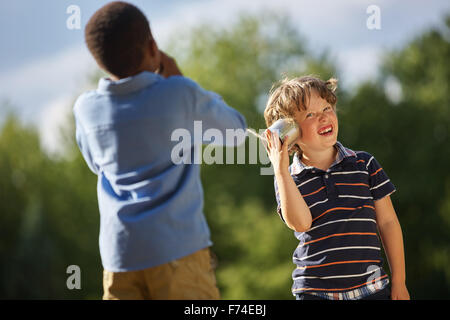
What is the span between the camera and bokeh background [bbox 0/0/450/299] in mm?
20328

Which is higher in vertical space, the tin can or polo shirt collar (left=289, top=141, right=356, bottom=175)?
the tin can

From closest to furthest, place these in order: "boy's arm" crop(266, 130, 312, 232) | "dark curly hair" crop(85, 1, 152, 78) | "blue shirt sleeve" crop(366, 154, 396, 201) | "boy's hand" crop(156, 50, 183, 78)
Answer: "boy's arm" crop(266, 130, 312, 232) < "blue shirt sleeve" crop(366, 154, 396, 201) < "dark curly hair" crop(85, 1, 152, 78) < "boy's hand" crop(156, 50, 183, 78)

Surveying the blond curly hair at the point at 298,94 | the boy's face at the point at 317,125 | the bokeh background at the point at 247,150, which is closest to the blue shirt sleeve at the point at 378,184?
the boy's face at the point at 317,125

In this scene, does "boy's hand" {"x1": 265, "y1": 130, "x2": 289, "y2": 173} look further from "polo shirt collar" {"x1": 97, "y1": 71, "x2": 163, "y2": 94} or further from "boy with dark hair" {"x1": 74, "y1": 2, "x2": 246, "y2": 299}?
"polo shirt collar" {"x1": 97, "y1": 71, "x2": 163, "y2": 94}

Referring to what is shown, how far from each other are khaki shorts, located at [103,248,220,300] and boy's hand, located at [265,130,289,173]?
509 millimetres

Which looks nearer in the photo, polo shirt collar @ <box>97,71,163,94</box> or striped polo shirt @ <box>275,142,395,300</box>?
striped polo shirt @ <box>275,142,395,300</box>

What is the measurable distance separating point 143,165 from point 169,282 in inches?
18.6

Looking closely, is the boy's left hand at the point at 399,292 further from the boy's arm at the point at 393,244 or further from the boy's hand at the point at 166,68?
the boy's hand at the point at 166,68

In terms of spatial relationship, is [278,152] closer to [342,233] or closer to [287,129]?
[287,129]

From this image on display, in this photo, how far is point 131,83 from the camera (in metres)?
2.35

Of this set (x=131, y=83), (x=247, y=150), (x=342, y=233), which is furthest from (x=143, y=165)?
(x=247, y=150)

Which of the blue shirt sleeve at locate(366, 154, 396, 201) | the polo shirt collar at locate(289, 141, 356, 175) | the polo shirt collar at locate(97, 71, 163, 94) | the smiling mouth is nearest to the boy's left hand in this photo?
the blue shirt sleeve at locate(366, 154, 396, 201)
